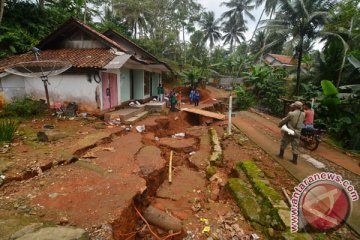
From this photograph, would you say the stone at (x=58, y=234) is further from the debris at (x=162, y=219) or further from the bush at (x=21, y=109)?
the bush at (x=21, y=109)

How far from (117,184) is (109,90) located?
7.47 meters

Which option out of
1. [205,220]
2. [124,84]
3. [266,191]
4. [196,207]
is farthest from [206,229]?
[124,84]

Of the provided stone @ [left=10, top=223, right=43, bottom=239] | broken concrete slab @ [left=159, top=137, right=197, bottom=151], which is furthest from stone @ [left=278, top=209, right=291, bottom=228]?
broken concrete slab @ [left=159, top=137, right=197, bottom=151]

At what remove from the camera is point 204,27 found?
41031 mm

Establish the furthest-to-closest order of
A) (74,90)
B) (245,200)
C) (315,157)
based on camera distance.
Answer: (74,90) → (315,157) → (245,200)

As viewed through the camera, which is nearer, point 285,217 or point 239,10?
point 285,217

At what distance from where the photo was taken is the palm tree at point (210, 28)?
4022 cm

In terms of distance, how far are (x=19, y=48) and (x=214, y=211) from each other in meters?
14.8

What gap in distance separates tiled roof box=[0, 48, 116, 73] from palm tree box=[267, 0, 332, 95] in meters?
9.87

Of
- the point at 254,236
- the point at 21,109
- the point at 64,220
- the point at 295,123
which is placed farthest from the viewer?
the point at 21,109

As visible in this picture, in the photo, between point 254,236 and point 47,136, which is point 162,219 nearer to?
point 254,236

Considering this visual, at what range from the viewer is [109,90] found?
1105 centimetres

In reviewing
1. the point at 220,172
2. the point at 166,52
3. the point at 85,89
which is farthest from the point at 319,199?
the point at 166,52

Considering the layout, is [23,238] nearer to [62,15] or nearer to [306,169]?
[306,169]
